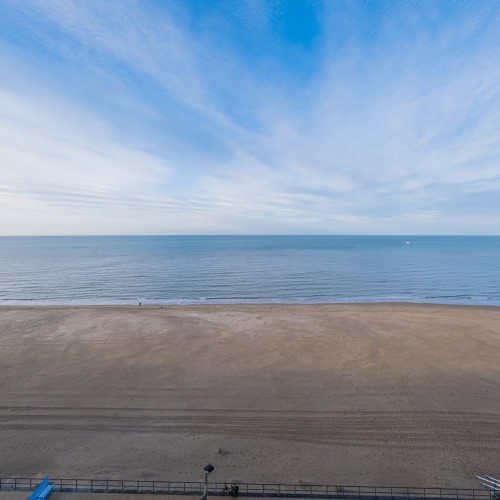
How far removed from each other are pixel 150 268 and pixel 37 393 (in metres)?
68.5

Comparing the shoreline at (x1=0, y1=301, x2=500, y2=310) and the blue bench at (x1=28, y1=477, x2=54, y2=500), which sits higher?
the blue bench at (x1=28, y1=477, x2=54, y2=500)

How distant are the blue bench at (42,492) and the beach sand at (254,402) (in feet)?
11.1

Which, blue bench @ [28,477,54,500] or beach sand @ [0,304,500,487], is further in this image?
beach sand @ [0,304,500,487]

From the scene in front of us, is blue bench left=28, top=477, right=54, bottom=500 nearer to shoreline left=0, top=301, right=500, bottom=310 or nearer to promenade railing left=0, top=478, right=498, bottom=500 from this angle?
promenade railing left=0, top=478, right=498, bottom=500

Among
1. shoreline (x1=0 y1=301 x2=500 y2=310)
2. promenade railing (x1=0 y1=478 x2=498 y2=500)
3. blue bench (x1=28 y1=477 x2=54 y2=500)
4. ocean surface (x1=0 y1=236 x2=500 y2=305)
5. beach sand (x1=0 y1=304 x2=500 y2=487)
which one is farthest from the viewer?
ocean surface (x1=0 y1=236 x2=500 y2=305)

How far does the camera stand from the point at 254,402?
19938 millimetres

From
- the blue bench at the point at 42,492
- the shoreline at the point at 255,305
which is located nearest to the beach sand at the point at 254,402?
the blue bench at the point at 42,492

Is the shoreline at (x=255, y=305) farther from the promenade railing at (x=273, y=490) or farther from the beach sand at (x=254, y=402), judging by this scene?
the promenade railing at (x=273, y=490)

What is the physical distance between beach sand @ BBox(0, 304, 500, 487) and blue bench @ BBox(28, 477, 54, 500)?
133 inches

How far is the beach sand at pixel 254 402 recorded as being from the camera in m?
14.8

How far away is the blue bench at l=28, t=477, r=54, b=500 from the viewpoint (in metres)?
10.5

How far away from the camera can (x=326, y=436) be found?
16828 millimetres

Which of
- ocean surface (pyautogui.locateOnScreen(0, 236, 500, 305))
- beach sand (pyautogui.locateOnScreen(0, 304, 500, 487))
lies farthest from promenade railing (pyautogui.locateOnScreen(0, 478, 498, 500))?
ocean surface (pyautogui.locateOnScreen(0, 236, 500, 305))

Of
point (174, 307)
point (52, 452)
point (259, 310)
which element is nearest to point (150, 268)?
point (174, 307)
